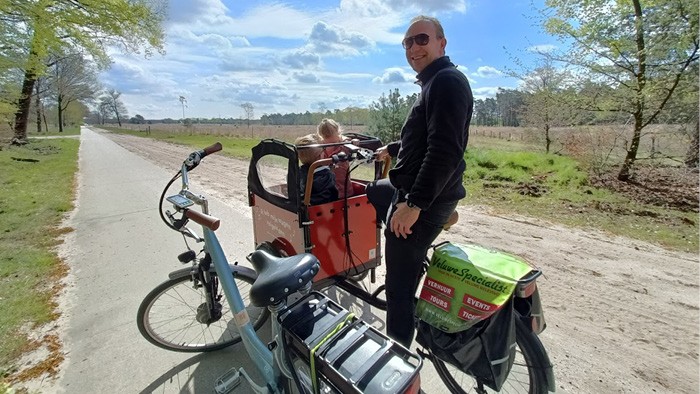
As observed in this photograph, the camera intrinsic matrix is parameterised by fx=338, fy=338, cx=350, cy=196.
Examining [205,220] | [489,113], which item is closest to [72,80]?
[205,220]

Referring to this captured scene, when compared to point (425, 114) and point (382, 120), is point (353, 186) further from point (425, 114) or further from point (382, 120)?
point (382, 120)

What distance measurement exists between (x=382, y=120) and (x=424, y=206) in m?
12.7

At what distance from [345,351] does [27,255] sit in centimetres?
529

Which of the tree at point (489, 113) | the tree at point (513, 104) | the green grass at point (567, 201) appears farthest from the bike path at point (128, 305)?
the tree at point (489, 113)

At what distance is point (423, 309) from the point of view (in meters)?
1.87

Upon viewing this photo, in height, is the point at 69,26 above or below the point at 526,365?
above

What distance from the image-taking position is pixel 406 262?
1973 mm

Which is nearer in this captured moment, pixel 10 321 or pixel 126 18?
pixel 10 321

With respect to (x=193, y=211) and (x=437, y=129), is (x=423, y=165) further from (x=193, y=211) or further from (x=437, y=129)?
(x=193, y=211)

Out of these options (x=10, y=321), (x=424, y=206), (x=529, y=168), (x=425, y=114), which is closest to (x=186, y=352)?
(x=10, y=321)

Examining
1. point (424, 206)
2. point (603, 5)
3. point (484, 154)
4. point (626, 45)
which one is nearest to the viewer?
point (424, 206)

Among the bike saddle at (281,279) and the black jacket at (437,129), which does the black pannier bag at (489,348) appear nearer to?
the black jacket at (437,129)

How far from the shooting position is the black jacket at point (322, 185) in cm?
274

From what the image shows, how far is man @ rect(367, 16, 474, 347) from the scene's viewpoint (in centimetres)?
161
